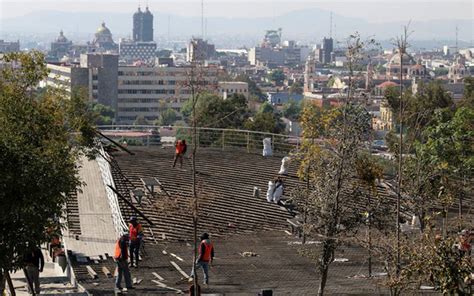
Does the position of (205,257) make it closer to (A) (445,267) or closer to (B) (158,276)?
(B) (158,276)

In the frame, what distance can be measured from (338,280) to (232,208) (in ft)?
22.0

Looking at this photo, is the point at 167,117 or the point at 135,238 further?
the point at 167,117

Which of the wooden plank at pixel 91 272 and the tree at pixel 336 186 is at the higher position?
the tree at pixel 336 186

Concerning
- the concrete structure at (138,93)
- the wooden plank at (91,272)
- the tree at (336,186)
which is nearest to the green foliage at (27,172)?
the wooden plank at (91,272)

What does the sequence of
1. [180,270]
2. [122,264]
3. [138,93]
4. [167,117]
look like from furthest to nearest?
[138,93] < [167,117] < [180,270] < [122,264]

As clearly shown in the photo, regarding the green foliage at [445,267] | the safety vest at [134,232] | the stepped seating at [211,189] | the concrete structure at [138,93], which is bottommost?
the concrete structure at [138,93]

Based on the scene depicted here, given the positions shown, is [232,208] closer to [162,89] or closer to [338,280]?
[338,280]

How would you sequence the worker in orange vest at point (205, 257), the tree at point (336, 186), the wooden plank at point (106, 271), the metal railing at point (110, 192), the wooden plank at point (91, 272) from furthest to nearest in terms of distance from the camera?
the metal railing at point (110, 192) < the wooden plank at point (106, 271) < the wooden plank at point (91, 272) < the worker in orange vest at point (205, 257) < the tree at point (336, 186)

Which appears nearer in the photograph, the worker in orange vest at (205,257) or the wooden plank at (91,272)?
the worker in orange vest at (205,257)

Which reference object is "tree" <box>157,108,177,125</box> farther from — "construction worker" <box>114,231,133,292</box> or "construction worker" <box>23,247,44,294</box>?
"construction worker" <box>23,247,44,294</box>

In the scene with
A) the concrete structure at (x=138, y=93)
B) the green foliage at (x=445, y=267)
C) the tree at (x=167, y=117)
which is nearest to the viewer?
the green foliage at (x=445, y=267)

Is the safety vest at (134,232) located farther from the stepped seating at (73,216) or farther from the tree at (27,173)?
the stepped seating at (73,216)

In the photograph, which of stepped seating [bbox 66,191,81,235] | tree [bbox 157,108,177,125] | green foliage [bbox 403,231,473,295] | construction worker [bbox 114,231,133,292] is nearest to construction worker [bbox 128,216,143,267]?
construction worker [bbox 114,231,133,292]

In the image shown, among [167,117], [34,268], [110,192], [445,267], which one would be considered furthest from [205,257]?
[167,117]
